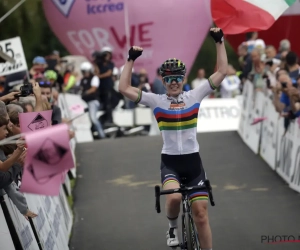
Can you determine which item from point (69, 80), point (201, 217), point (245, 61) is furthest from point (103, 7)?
point (201, 217)

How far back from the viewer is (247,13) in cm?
1028

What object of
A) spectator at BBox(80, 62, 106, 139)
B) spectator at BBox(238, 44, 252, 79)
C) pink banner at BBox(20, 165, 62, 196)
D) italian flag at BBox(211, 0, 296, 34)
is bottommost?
spectator at BBox(80, 62, 106, 139)

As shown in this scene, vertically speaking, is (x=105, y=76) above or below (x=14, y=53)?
below

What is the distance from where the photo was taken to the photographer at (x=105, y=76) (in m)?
20.9

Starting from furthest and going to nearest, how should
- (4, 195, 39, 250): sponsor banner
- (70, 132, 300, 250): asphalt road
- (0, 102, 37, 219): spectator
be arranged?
(70, 132, 300, 250): asphalt road → (4, 195, 39, 250): sponsor banner → (0, 102, 37, 219): spectator

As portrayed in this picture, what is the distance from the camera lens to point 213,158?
1616 cm

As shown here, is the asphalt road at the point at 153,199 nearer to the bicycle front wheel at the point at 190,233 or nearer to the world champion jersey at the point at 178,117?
the bicycle front wheel at the point at 190,233

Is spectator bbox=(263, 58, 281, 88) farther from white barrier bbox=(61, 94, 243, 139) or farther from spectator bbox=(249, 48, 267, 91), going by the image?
white barrier bbox=(61, 94, 243, 139)

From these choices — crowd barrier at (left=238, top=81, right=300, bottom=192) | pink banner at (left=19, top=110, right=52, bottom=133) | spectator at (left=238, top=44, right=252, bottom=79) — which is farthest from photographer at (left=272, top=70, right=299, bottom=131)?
pink banner at (left=19, top=110, right=52, bottom=133)

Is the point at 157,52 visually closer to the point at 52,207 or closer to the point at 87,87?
the point at 87,87

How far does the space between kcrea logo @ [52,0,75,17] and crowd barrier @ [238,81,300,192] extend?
8.47 metres

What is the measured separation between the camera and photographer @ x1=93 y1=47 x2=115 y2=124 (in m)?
20.9

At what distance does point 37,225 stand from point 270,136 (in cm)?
758

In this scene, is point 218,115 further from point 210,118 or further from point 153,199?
point 153,199
